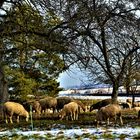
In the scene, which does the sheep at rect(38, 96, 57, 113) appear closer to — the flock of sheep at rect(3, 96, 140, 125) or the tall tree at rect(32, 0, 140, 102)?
the flock of sheep at rect(3, 96, 140, 125)

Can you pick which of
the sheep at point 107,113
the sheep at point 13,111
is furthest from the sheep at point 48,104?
the sheep at point 107,113

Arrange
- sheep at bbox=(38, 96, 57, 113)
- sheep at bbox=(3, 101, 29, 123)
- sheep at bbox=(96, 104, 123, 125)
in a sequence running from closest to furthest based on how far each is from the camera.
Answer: sheep at bbox=(96, 104, 123, 125) < sheep at bbox=(3, 101, 29, 123) < sheep at bbox=(38, 96, 57, 113)

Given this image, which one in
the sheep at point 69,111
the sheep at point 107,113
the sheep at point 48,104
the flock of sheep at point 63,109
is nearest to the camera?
the sheep at point 107,113

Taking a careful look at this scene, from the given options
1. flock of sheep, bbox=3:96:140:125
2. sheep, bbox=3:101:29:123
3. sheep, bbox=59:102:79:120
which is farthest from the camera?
sheep, bbox=59:102:79:120

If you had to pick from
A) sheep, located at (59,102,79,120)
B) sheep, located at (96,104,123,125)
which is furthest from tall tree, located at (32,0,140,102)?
sheep, located at (96,104,123,125)

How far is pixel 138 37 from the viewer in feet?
90.0

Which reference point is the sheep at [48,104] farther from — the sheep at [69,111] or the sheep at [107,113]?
the sheep at [107,113]

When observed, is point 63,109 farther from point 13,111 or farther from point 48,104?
point 48,104

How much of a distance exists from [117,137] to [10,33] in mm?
13523

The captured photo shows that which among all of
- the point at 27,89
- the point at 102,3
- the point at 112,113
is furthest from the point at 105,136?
the point at 27,89

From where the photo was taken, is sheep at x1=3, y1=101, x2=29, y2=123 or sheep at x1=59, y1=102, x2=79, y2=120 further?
sheep at x1=59, y1=102, x2=79, y2=120

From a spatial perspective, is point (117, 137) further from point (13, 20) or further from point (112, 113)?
point (13, 20)

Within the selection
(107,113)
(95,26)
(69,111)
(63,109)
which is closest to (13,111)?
(63,109)

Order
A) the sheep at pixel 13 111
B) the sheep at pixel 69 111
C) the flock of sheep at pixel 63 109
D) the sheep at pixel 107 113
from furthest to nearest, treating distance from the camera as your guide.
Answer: the sheep at pixel 69 111 → the sheep at pixel 13 111 → the flock of sheep at pixel 63 109 → the sheep at pixel 107 113
